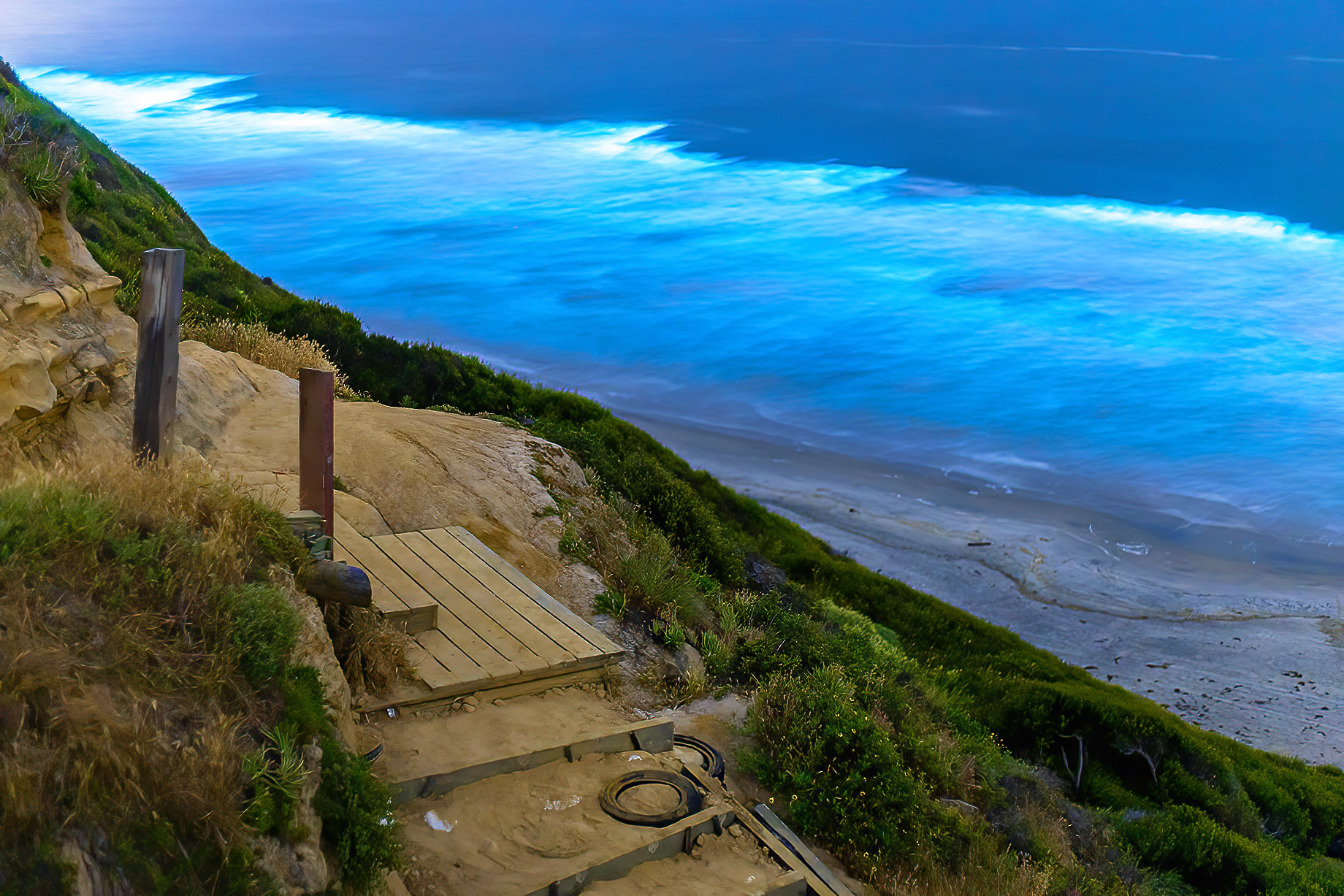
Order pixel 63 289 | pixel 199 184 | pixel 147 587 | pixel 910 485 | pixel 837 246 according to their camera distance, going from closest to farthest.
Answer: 1. pixel 147 587
2. pixel 63 289
3. pixel 910 485
4. pixel 837 246
5. pixel 199 184

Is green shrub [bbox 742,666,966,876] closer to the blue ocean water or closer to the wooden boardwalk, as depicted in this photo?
the wooden boardwalk

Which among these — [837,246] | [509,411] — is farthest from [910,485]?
[837,246]

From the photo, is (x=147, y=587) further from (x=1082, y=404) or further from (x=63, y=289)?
(x=1082, y=404)

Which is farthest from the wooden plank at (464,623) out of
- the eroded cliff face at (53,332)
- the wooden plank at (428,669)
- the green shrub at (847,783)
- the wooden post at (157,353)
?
the eroded cliff face at (53,332)

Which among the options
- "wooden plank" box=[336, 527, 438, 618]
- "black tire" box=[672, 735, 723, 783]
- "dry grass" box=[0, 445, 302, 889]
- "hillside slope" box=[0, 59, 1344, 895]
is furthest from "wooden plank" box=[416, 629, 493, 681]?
"hillside slope" box=[0, 59, 1344, 895]

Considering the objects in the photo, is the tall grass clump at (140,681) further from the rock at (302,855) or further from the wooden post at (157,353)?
the wooden post at (157,353)

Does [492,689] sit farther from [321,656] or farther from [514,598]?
[321,656]
